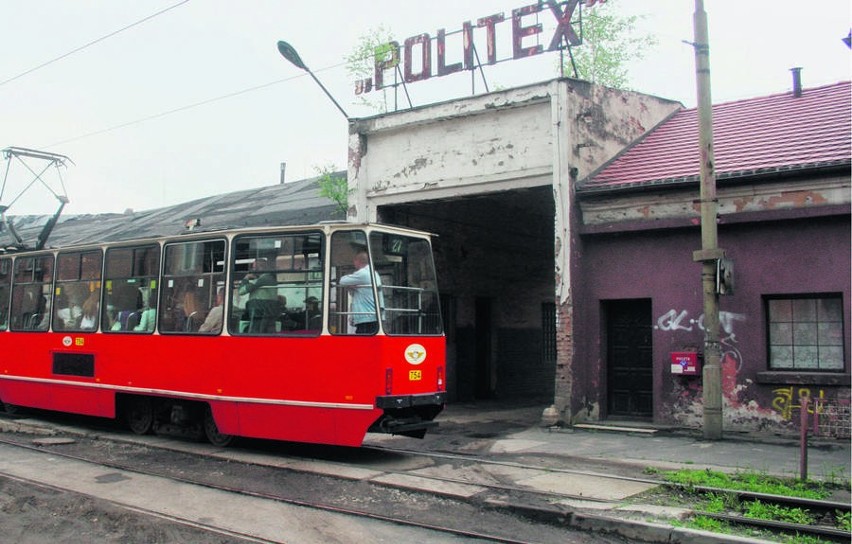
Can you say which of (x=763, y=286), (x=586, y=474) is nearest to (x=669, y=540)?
(x=586, y=474)

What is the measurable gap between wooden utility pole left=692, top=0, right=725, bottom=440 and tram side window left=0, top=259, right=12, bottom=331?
36.5ft

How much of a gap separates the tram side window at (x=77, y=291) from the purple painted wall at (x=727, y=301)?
7466 millimetres

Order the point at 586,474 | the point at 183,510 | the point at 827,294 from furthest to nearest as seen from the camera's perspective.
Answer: the point at 827,294
the point at 586,474
the point at 183,510

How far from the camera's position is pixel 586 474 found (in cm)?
877

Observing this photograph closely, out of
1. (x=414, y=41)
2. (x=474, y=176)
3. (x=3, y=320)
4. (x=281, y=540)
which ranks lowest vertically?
(x=281, y=540)

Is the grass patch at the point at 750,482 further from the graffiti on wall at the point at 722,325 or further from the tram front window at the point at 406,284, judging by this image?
the graffiti on wall at the point at 722,325

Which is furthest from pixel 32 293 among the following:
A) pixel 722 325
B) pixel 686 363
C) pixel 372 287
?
pixel 722 325

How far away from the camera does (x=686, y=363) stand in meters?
12.4

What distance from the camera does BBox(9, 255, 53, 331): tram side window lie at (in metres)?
13.0

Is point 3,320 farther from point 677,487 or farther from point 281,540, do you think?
point 677,487

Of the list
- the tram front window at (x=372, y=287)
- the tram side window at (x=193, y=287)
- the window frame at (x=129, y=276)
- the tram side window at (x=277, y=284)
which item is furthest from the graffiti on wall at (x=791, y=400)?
the window frame at (x=129, y=276)

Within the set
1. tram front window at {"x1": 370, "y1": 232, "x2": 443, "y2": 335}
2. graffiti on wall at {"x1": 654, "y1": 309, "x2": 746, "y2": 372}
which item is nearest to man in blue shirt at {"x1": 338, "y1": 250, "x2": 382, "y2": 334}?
tram front window at {"x1": 370, "y1": 232, "x2": 443, "y2": 335}

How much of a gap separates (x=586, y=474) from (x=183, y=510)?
4156mm

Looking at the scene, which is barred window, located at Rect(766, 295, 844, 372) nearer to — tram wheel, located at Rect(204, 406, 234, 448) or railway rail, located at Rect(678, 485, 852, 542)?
railway rail, located at Rect(678, 485, 852, 542)
